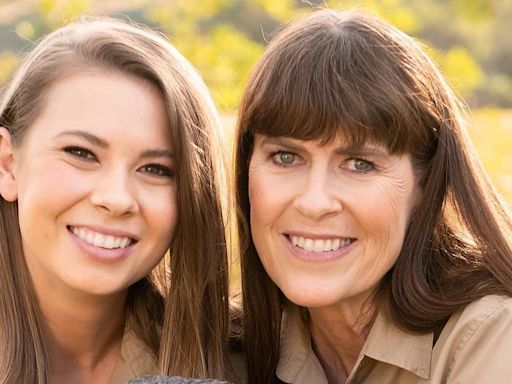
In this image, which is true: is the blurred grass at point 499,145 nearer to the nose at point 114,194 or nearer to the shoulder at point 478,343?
the shoulder at point 478,343

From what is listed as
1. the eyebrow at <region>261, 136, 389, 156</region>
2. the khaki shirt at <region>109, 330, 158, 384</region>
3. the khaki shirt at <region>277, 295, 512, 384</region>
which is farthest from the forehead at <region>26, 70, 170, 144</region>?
the khaki shirt at <region>277, 295, 512, 384</region>

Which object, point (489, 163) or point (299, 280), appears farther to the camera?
point (489, 163)

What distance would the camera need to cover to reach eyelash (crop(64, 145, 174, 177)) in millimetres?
3480

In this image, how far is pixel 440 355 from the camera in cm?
344

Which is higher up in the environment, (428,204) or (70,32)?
(70,32)

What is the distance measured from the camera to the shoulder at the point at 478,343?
3266 mm

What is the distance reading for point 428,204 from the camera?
3551 mm

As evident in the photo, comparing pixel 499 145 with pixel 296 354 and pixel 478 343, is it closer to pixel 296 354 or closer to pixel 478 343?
pixel 296 354

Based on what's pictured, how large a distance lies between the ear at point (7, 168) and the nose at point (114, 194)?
39 cm

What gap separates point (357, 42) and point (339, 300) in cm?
87

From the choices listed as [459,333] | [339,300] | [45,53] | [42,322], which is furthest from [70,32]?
[459,333]

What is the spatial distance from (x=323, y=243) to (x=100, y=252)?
749 mm

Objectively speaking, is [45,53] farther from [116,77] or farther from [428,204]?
[428,204]

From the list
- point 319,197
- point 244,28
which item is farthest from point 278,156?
point 244,28
